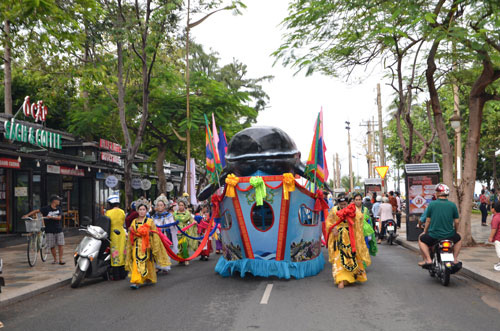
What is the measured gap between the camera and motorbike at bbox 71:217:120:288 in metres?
9.87

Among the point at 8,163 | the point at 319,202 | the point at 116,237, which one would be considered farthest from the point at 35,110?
the point at 319,202

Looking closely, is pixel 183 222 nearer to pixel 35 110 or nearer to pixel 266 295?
pixel 266 295

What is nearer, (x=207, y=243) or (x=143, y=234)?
(x=143, y=234)

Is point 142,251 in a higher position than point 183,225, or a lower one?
lower

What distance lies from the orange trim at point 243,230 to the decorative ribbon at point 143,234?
170cm

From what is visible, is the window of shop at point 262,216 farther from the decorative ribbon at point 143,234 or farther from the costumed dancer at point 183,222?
the costumed dancer at point 183,222

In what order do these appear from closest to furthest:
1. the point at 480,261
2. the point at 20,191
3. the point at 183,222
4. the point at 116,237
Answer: the point at 116,237 < the point at 480,261 < the point at 183,222 < the point at 20,191

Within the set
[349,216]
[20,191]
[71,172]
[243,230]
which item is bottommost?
[243,230]

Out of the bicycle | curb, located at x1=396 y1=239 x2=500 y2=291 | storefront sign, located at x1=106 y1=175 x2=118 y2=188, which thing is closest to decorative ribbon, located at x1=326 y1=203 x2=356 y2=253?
curb, located at x1=396 y1=239 x2=500 y2=291

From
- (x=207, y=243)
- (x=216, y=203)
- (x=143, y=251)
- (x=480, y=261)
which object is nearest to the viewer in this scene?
(x=143, y=251)

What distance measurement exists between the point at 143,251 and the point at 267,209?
2438 millimetres

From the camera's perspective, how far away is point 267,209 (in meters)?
10.1

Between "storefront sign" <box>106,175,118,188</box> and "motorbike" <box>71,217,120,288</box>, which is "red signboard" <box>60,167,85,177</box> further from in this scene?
"motorbike" <box>71,217,120,288</box>

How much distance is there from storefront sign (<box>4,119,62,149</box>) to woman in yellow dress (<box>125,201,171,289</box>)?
Answer: 9404 millimetres
